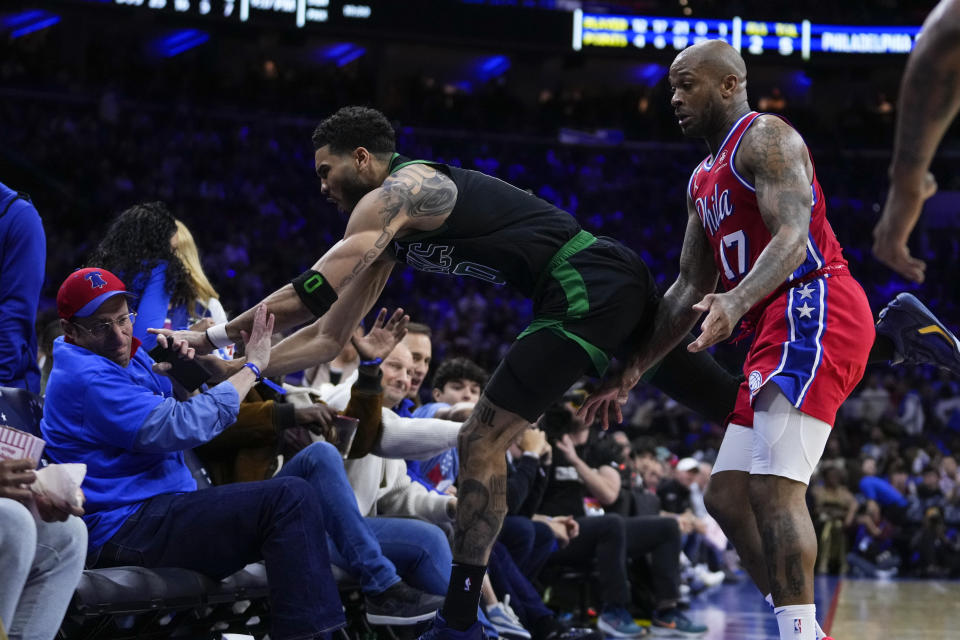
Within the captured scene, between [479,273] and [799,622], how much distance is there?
1.48 meters

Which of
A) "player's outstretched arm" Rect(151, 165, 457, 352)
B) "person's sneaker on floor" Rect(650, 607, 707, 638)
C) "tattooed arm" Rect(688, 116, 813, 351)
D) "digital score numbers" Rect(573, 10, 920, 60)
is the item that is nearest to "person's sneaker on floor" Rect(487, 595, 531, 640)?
"person's sneaker on floor" Rect(650, 607, 707, 638)

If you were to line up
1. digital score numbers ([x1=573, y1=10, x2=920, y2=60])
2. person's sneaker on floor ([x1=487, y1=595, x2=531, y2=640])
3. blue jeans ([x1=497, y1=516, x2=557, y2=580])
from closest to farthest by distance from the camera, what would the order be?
person's sneaker on floor ([x1=487, y1=595, x2=531, y2=640])
blue jeans ([x1=497, y1=516, x2=557, y2=580])
digital score numbers ([x1=573, y1=10, x2=920, y2=60])

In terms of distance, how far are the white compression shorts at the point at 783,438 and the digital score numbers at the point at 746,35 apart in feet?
64.5

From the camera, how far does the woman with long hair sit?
4.27m

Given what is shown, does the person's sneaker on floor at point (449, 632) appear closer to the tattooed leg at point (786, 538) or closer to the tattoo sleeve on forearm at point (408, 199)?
the tattooed leg at point (786, 538)

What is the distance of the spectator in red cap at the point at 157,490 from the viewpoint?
326 cm

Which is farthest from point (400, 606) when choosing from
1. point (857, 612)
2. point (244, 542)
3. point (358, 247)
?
point (857, 612)

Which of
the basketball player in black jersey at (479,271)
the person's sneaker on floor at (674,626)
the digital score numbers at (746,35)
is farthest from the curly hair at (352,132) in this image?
the digital score numbers at (746,35)

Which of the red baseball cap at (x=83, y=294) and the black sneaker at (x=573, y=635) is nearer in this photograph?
the red baseball cap at (x=83, y=294)

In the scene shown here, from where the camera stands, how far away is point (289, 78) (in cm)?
2253

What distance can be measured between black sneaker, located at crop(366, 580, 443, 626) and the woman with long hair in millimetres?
1335

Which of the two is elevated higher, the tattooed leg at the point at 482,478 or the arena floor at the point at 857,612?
the tattooed leg at the point at 482,478

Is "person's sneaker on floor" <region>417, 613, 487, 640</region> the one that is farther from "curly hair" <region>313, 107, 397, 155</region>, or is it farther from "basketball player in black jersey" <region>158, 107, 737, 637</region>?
"curly hair" <region>313, 107, 397, 155</region>

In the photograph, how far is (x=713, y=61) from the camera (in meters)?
3.52
